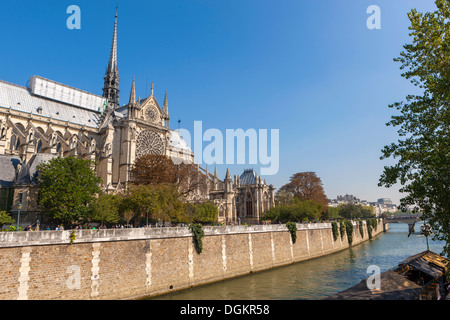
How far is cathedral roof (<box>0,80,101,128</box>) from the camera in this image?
146 ft

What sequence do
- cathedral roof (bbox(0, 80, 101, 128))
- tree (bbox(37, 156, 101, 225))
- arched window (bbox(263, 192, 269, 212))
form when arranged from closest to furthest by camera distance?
tree (bbox(37, 156, 101, 225)), cathedral roof (bbox(0, 80, 101, 128)), arched window (bbox(263, 192, 269, 212))

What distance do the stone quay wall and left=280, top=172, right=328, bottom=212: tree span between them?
120 feet

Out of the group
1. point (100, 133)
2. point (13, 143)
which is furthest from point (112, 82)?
point (13, 143)

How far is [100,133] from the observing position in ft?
166

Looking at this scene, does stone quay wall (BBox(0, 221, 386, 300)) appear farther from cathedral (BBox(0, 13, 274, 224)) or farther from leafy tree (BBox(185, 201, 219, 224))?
cathedral (BBox(0, 13, 274, 224))

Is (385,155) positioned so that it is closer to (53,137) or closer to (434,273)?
(434,273)

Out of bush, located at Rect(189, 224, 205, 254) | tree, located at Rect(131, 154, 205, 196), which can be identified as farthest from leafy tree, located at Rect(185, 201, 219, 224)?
bush, located at Rect(189, 224, 205, 254)

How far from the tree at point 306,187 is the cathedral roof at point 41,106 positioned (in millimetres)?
40808

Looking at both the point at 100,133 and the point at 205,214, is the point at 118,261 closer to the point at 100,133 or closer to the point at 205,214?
the point at 205,214

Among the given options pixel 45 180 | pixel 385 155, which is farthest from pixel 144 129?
pixel 385 155

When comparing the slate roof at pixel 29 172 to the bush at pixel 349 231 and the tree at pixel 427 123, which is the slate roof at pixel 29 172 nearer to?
the tree at pixel 427 123

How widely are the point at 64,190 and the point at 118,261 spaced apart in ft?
30.9

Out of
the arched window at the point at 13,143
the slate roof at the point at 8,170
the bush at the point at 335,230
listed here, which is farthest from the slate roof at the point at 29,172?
the bush at the point at 335,230
